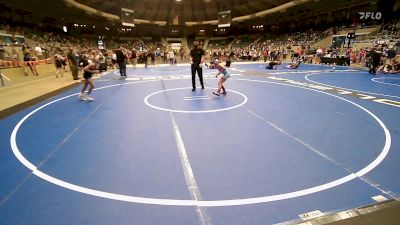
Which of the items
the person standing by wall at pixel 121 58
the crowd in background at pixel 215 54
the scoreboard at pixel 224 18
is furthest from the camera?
the scoreboard at pixel 224 18

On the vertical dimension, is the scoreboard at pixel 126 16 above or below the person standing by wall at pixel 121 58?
above

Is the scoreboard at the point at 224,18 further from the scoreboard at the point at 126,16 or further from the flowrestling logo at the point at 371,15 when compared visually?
the flowrestling logo at the point at 371,15

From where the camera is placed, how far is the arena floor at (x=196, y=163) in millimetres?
2861

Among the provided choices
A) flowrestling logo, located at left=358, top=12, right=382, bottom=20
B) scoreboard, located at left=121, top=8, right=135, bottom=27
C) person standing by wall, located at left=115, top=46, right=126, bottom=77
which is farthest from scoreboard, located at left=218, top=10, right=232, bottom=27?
person standing by wall, located at left=115, top=46, right=126, bottom=77

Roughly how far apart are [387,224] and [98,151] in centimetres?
411

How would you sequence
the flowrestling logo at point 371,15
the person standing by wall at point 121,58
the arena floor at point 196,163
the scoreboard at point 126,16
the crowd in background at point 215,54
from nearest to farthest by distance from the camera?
the arena floor at point 196,163, the person standing by wall at point 121,58, the crowd in background at point 215,54, the flowrestling logo at point 371,15, the scoreboard at point 126,16

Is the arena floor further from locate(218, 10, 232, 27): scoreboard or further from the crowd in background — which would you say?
locate(218, 10, 232, 27): scoreboard

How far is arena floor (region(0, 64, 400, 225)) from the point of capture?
9.39ft

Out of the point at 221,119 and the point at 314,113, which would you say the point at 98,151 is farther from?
the point at 314,113

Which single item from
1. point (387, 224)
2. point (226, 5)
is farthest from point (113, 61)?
point (226, 5)

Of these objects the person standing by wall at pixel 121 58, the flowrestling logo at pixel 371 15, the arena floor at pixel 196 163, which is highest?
the flowrestling logo at pixel 371 15

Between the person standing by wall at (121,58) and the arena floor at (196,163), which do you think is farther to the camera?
the person standing by wall at (121,58)

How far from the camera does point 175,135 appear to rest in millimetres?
5180

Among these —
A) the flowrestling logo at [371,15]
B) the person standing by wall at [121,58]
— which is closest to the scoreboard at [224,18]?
the flowrestling logo at [371,15]
